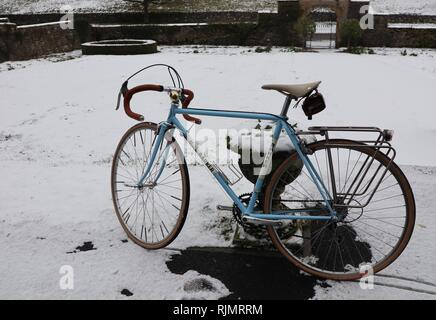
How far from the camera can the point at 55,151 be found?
4945 millimetres

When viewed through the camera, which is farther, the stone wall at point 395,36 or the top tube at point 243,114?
the stone wall at point 395,36

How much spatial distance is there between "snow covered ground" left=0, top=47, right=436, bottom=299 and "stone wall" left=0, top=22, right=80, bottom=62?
151 inches

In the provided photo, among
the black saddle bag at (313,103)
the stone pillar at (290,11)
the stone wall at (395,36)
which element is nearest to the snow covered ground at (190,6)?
the stone pillar at (290,11)

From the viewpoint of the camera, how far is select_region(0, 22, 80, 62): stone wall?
1475 centimetres

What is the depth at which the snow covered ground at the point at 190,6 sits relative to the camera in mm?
26016

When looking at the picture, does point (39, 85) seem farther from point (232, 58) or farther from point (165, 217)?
point (165, 217)

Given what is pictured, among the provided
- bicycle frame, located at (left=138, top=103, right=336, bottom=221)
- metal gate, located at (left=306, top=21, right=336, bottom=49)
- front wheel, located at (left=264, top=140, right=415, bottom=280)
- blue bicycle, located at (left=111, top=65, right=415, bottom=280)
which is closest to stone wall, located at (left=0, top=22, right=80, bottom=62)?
metal gate, located at (left=306, top=21, right=336, bottom=49)

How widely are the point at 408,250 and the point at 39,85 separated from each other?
909cm

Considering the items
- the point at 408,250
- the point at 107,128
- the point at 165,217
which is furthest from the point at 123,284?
the point at 107,128

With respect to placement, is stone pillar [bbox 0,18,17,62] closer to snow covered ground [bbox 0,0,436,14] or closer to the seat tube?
snow covered ground [bbox 0,0,436,14]

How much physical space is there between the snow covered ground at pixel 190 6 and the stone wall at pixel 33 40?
986 cm

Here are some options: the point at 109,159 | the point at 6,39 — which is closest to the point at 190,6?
the point at 6,39

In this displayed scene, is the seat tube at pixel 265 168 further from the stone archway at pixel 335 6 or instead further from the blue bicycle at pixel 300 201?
the stone archway at pixel 335 6
